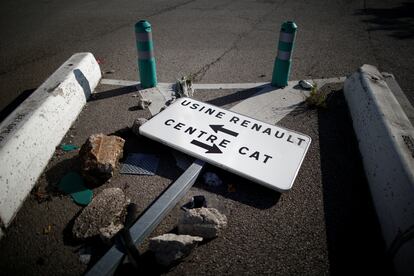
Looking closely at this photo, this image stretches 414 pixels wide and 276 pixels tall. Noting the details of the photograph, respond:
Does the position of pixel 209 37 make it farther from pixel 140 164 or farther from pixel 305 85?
pixel 140 164

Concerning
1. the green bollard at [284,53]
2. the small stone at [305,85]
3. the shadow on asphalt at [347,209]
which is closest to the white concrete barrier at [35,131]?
the shadow on asphalt at [347,209]

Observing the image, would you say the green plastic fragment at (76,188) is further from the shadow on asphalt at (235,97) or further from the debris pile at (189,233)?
the shadow on asphalt at (235,97)

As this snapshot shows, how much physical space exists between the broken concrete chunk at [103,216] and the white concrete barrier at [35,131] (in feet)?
2.12

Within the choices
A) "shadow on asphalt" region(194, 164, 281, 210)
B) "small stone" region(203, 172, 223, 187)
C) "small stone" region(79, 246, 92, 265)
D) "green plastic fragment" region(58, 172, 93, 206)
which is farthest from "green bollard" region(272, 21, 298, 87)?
"small stone" region(79, 246, 92, 265)

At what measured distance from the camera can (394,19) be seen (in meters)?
7.81

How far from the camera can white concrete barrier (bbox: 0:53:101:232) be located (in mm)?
2322

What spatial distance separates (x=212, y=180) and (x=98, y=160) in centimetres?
118

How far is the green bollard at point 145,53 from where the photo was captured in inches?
152

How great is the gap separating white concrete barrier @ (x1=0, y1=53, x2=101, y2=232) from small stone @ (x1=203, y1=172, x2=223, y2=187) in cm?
174

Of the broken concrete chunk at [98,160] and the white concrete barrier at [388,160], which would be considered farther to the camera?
the broken concrete chunk at [98,160]

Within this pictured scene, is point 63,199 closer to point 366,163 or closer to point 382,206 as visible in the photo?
point 382,206

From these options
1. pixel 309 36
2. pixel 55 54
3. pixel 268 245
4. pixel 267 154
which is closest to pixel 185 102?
pixel 267 154

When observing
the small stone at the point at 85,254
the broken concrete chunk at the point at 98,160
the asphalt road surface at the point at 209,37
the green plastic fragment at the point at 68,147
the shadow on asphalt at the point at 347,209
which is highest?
the asphalt road surface at the point at 209,37

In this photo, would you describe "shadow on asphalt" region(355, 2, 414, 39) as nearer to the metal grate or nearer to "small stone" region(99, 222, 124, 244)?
the metal grate
